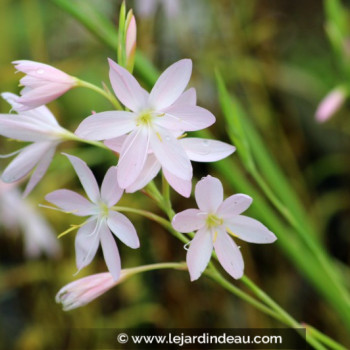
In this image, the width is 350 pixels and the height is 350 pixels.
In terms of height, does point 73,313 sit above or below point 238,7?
below

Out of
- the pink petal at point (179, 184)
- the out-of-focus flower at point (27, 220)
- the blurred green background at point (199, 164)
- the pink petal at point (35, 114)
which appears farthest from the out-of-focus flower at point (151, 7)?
Result: the pink petal at point (179, 184)

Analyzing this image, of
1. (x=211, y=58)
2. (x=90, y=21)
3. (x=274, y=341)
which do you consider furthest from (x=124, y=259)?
(x=90, y=21)

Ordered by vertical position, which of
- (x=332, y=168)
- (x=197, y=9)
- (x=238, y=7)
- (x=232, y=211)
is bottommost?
(x=232, y=211)

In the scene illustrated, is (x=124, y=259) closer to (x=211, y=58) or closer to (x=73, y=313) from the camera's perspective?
(x=73, y=313)

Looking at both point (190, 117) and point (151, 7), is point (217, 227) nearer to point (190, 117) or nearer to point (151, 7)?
point (190, 117)

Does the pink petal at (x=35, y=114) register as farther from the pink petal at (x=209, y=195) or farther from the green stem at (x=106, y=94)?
the pink petal at (x=209, y=195)

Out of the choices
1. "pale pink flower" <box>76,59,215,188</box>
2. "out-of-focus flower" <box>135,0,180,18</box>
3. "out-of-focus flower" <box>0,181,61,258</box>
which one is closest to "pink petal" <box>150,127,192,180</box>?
"pale pink flower" <box>76,59,215,188</box>
